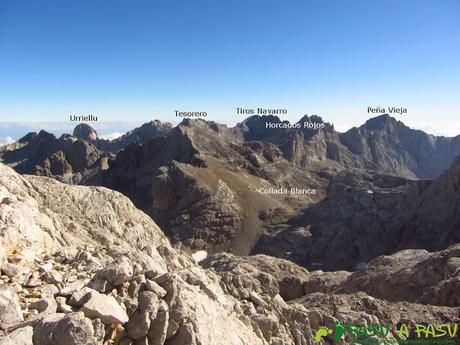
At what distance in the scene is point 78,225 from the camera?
36.7 metres

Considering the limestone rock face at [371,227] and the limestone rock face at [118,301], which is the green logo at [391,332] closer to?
the limestone rock face at [118,301]

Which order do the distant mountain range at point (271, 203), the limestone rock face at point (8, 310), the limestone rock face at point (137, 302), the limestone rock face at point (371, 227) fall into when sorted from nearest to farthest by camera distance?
the limestone rock face at point (8, 310) → the limestone rock face at point (137, 302) → the limestone rock face at point (371, 227) → the distant mountain range at point (271, 203)

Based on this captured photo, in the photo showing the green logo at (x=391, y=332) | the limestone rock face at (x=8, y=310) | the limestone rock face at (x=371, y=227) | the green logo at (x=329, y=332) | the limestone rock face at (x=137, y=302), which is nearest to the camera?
the limestone rock face at (x=8, y=310)

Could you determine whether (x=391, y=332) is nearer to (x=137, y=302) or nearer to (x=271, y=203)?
(x=137, y=302)

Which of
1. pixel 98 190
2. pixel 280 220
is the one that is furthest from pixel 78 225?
pixel 280 220

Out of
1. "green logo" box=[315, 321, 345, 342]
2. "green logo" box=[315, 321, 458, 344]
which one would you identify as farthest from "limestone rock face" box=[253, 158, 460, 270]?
"green logo" box=[315, 321, 345, 342]

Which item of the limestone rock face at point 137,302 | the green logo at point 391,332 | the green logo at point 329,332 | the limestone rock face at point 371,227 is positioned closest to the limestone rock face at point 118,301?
the limestone rock face at point 137,302

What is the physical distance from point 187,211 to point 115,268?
116m

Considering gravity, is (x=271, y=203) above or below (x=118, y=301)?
below

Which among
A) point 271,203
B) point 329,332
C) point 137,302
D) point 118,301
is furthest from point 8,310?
point 271,203

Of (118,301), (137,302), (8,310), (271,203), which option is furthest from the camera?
(271,203)

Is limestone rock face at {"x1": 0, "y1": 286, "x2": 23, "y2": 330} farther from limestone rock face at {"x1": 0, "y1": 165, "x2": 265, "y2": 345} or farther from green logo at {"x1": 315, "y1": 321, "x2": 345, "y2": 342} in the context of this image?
green logo at {"x1": 315, "y1": 321, "x2": 345, "y2": 342}

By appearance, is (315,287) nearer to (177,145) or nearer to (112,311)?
(112,311)

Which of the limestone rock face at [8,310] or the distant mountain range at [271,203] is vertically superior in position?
the limestone rock face at [8,310]
